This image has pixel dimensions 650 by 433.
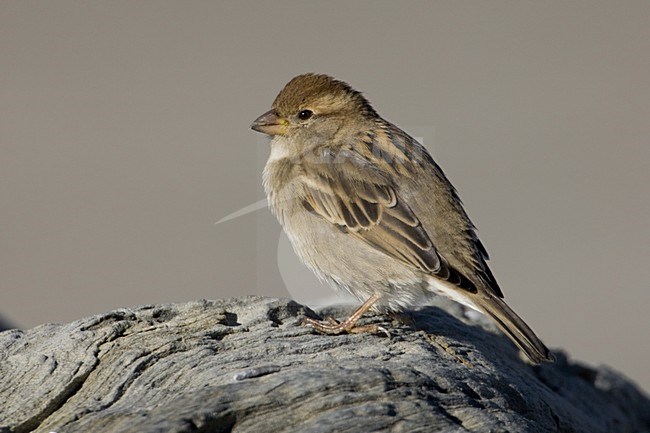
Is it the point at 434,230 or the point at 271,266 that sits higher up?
the point at 434,230

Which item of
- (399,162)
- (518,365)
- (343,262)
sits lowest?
(518,365)

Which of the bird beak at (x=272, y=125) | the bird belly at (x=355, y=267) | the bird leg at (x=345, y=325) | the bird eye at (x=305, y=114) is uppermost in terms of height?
the bird eye at (x=305, y=114)

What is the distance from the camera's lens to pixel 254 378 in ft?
13.4

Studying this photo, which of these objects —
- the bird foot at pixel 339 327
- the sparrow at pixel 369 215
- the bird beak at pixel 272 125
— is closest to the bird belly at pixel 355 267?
the sparrow at pixel 369 215

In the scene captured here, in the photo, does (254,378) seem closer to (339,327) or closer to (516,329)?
(339,327)

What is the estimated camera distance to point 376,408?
393 cm

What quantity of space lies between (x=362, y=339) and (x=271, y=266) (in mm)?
4621

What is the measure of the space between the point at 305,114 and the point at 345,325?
173 centimetres

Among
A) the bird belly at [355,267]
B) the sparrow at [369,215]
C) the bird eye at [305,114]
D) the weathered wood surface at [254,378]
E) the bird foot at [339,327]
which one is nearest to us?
the weathered wood surface at [254,378]

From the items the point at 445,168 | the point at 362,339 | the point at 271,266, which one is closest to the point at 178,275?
the point at 271,266

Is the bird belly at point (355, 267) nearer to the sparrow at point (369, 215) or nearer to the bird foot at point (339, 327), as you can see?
the sparrow at point (369, 215)

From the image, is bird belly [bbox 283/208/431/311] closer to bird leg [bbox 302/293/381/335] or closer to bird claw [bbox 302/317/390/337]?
bird leg [bbox 302/293/381/335]

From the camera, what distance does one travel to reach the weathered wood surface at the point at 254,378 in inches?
151

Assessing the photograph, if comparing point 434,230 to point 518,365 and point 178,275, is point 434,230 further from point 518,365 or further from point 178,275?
point 178,275
